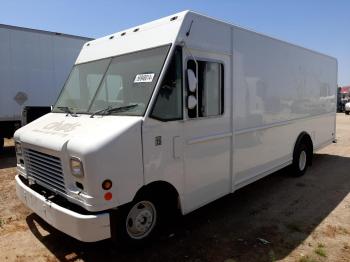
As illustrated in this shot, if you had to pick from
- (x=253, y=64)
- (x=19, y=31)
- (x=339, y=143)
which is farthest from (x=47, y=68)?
(x=339, y=143)

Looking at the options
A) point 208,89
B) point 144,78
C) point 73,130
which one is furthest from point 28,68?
point 208,89

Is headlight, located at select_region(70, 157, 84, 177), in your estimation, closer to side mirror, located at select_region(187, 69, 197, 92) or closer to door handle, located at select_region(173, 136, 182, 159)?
door handle, located at select_region(173, 136, 182, 159)

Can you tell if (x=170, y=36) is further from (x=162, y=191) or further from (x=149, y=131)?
(x=162, y=191)

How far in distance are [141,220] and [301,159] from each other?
492 centimetres

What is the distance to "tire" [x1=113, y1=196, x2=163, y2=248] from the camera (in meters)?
3.50

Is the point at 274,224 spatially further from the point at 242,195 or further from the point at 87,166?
the point at 87,166

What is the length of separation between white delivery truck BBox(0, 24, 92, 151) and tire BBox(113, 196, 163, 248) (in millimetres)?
6779

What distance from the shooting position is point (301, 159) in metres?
7.34

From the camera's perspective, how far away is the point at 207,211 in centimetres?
515

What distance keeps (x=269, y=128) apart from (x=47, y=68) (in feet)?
25.7

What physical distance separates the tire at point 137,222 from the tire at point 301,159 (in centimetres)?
421

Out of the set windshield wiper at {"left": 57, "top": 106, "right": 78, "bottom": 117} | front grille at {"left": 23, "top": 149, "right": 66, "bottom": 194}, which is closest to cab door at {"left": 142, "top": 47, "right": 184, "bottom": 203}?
front grille at {"left": 23, "top": 149, "right": 66, "bottom": 194}

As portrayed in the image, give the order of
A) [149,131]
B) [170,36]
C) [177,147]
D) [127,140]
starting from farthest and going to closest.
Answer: [177,147] → [170,36] → [149,131] → [127,140]

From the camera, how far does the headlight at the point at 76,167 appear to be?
3.18m
